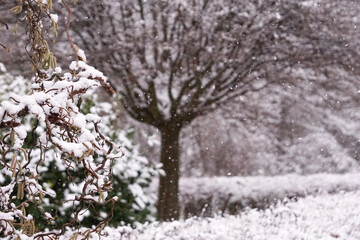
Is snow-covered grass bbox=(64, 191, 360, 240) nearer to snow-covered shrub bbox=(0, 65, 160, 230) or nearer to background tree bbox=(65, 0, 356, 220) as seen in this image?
snow-covered shrub bbox=(0, 65, 160, 230)

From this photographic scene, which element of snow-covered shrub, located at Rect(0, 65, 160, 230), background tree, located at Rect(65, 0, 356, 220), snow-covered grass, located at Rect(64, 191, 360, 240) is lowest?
snow-covered grass, located at Rect(64, 191, 360, 240)

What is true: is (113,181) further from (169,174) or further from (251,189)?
(251,189)

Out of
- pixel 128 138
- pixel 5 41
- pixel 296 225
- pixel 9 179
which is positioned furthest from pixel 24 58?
pixel 296 225

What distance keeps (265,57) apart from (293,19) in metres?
0.86

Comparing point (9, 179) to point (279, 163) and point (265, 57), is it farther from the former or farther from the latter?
point (279, 163)

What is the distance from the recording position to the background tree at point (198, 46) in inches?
344

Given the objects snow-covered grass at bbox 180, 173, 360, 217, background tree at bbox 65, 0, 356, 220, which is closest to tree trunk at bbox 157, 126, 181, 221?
background tree at bbox 65, 0, 356, 220

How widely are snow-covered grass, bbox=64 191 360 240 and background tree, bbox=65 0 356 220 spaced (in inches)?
112

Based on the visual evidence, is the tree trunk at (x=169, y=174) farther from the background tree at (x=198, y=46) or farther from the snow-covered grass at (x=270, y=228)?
the snow-covered grass at (x=270, y=228)

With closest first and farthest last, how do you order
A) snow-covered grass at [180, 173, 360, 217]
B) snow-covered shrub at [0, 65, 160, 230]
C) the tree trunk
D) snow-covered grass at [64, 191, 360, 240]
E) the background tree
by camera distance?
1. snow-covered grass at [64, 191, 360, 240]
2. snow-covered shrub at [0, 65, 160, 230]
3. the background tree
4. the tree trunk
5. snow-covered grass at [180, 173, 360, 217]

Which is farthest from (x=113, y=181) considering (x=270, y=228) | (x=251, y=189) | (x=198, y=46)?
(x=251, y=189)

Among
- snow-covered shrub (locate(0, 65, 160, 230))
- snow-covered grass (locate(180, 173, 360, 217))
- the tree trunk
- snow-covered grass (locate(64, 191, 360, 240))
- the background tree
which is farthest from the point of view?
snow-covered grass (locate(180, 173, 360, 217))

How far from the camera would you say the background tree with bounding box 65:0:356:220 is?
8.73 metres

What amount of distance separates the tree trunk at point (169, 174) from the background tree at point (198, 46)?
0.44 m
